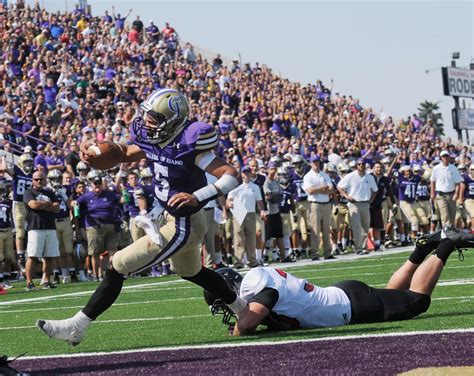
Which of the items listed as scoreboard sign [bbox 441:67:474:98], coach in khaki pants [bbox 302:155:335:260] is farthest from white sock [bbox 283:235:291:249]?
scoreboard sign [bbox 441:67:474:98]

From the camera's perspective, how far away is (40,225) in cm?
1500

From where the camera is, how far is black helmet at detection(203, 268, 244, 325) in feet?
23.8

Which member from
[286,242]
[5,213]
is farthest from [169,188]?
[286,242]

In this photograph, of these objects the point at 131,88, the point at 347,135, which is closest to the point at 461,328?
the point at 131,88

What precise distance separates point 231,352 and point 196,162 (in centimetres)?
133

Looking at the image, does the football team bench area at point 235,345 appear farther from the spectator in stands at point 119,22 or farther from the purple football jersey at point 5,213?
the spectator in stands at point 119,22

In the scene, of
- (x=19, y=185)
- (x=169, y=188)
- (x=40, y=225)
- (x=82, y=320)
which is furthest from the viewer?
(x=19, y=185)

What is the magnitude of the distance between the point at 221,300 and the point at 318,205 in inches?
462

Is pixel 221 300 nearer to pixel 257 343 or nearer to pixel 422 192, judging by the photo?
pixel 257 343

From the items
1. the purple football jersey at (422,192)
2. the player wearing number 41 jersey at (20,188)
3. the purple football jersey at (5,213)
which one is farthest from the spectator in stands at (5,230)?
the purple football jersey at (422,192)

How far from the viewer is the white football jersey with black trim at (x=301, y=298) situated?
711 cm

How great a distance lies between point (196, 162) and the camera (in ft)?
22.3

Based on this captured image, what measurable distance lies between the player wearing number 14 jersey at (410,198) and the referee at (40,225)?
9.66 m

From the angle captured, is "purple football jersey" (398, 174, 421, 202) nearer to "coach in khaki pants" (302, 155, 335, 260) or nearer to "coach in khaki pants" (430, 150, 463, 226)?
"coach in khaki pants" (430, 150, 463, 226)
